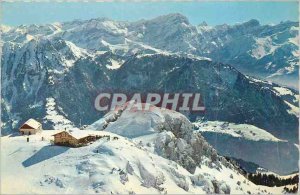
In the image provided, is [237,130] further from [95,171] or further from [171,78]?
[95,171]

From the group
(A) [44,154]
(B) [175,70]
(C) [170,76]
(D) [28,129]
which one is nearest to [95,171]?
(A) [44,154]

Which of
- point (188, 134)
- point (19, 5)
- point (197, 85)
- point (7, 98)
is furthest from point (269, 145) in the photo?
point (19, 5)

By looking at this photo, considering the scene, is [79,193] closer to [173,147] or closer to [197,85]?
[173,147]

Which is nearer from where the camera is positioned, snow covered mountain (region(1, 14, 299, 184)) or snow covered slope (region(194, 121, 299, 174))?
snow covered mountain (region(1, 14, 299, 184))

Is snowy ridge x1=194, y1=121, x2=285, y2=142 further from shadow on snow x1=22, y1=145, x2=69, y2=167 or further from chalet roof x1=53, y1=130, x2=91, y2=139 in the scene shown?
shadow on snow x1=22, y1=145, x2=69, y2=167

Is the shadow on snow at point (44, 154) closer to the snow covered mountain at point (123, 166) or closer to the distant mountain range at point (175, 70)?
the snow covered mountain at point (123, 166)

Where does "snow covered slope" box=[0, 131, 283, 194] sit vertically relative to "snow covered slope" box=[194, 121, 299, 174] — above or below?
above

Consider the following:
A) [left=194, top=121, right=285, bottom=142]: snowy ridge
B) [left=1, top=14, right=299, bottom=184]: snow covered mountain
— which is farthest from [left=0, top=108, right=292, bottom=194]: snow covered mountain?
[left=194, top=121, right=285, bottom=142]: snowy ridge

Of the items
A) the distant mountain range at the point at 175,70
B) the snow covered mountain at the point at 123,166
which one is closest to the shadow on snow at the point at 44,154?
the snow covered mountain at the point at 123,166
